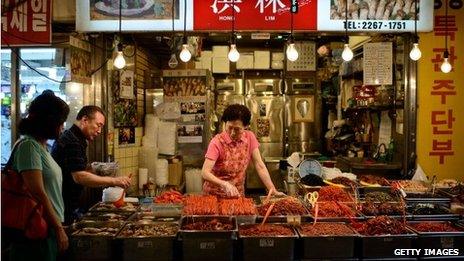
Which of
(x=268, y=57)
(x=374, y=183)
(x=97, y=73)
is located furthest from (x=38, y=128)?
(x=268, y=57)

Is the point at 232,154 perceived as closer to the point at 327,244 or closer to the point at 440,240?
the point at 327,244

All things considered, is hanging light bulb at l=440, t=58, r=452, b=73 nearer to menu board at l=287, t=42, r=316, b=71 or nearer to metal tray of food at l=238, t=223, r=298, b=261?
metal tray of food at l=238, t=223, r=298, b=261

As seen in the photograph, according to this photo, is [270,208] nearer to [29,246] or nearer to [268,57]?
[29,246]

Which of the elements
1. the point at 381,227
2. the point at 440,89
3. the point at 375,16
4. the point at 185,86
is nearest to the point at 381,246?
the point at 381,227

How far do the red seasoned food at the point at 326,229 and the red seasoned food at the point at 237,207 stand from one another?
605 millimetres

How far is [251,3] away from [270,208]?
3046 millimetres

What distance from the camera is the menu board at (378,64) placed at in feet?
23.3

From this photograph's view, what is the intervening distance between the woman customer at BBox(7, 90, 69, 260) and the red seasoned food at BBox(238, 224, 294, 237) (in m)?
1.65

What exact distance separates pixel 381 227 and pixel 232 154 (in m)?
2.17

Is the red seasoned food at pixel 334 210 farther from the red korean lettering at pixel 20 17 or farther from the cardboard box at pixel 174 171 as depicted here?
the red korean lettering at pixel 20 17

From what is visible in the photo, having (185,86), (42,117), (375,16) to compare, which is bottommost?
(42,117)

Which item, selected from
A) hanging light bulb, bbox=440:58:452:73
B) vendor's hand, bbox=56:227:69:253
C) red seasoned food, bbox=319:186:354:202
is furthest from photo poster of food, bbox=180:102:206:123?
vendor's hand, bbox=56:227:69:253

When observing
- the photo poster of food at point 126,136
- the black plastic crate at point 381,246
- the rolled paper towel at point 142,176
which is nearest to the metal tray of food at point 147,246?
the black plastic crate at point 381,246

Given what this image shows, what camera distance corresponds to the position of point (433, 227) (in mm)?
4625
